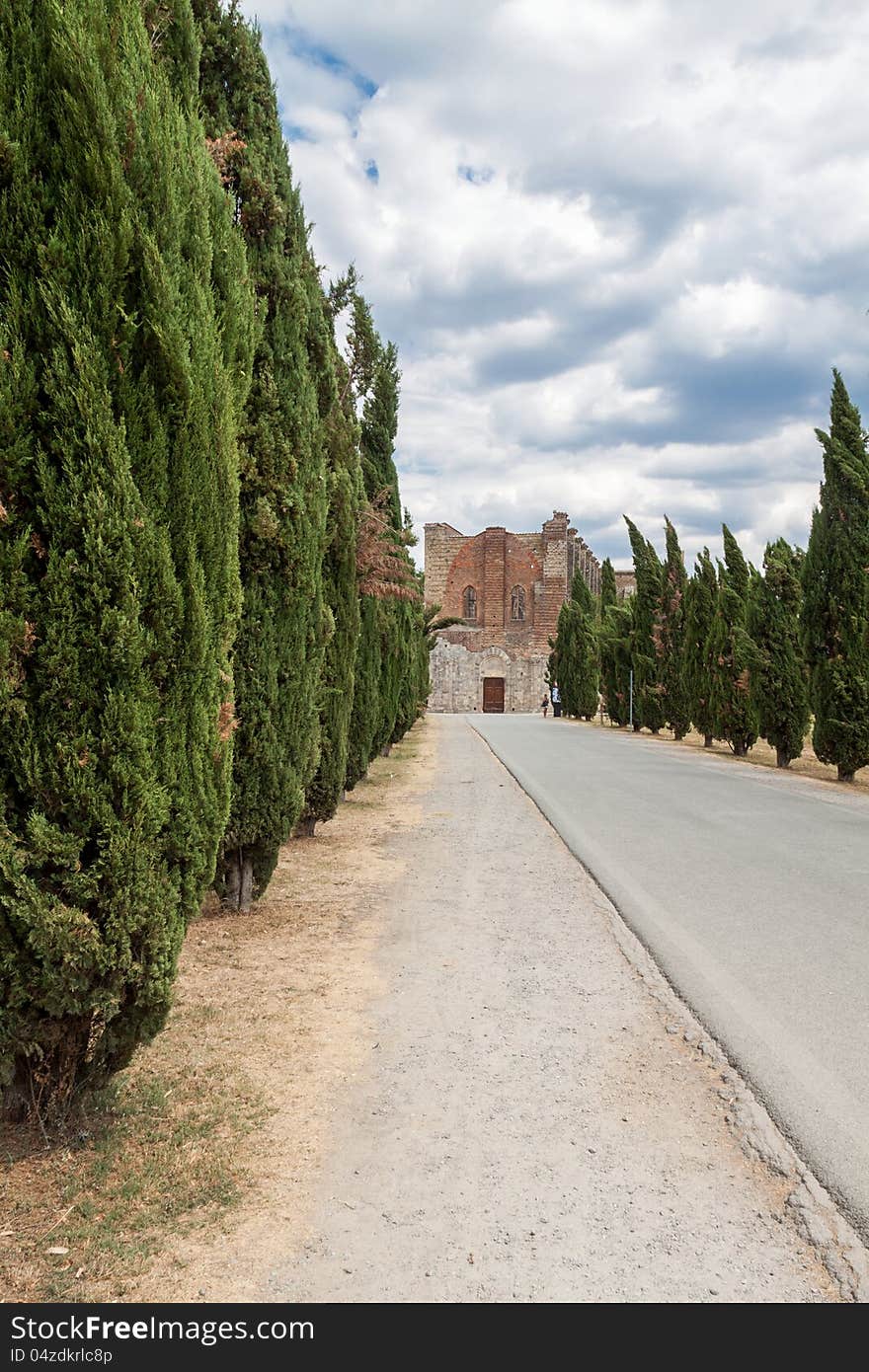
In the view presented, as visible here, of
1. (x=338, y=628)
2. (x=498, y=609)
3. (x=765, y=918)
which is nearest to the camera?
(x=765, y=918)

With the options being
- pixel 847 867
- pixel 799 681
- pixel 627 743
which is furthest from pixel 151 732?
pixel 627 743

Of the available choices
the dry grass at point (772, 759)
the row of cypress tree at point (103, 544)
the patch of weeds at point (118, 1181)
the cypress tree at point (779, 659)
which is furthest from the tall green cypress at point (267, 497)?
the cypress tree at point (779, 659)

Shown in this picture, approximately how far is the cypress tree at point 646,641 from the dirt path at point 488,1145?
94.6 feet

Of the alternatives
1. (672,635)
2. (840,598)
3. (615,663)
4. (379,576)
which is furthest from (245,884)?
(615,663)

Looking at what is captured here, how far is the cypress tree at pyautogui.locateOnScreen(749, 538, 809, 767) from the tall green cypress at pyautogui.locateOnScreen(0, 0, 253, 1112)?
65.0ft

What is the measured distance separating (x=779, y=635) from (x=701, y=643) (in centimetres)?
620

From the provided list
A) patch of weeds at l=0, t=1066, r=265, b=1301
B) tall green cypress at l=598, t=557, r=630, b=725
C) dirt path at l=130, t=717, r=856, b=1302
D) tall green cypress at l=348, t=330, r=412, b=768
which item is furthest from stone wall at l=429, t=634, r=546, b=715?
patch of weeds at l=0, t=1066, r=265, b=1301

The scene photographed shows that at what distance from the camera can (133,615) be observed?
3168mm

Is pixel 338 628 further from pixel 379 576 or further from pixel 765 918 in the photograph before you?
pixel 765 918

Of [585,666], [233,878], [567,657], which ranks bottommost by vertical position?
[233,878]

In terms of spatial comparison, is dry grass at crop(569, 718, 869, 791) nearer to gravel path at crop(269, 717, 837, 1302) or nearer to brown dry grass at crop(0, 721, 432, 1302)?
→ gravel path at crop(269, 717, 837, 1302)

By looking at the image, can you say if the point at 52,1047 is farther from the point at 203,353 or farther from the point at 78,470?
the point at 203,353

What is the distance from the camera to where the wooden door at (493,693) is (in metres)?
67.6

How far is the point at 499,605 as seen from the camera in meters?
68.5
